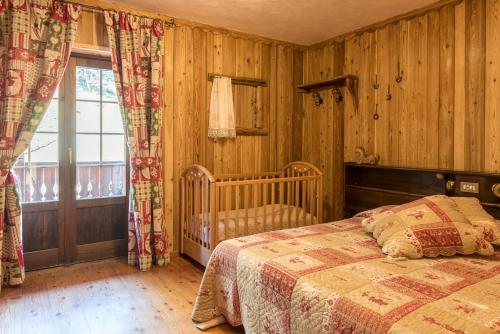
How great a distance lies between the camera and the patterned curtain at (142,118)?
2.96 meters

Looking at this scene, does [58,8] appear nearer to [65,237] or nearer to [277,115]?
[65,237]

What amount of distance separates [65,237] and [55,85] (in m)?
1.38

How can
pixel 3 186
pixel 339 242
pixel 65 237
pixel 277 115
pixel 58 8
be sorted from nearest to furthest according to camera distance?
pixel 339 242 → pixel 3 186 → pixel 58 8 → pixel 65 237 → pixel 277 115

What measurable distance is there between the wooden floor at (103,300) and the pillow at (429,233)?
1092mm

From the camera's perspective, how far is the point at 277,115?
13.4 feet

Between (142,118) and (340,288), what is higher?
(142,118)

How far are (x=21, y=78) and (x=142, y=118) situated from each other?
941mm

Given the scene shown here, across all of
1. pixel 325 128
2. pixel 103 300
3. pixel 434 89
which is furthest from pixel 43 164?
pixel 434 89

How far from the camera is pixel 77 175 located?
3.18 meters

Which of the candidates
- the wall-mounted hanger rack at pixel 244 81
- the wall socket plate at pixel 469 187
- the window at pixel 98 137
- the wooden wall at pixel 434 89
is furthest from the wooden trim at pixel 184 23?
the wall socket plate at pixel 469 187

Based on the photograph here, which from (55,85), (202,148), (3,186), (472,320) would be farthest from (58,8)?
(472,320)

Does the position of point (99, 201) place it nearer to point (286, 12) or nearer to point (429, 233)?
point (286, 12)

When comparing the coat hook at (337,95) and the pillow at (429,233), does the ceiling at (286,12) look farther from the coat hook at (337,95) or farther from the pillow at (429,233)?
the pillow at (429,233)

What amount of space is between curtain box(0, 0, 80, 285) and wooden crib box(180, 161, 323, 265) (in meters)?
1.37
